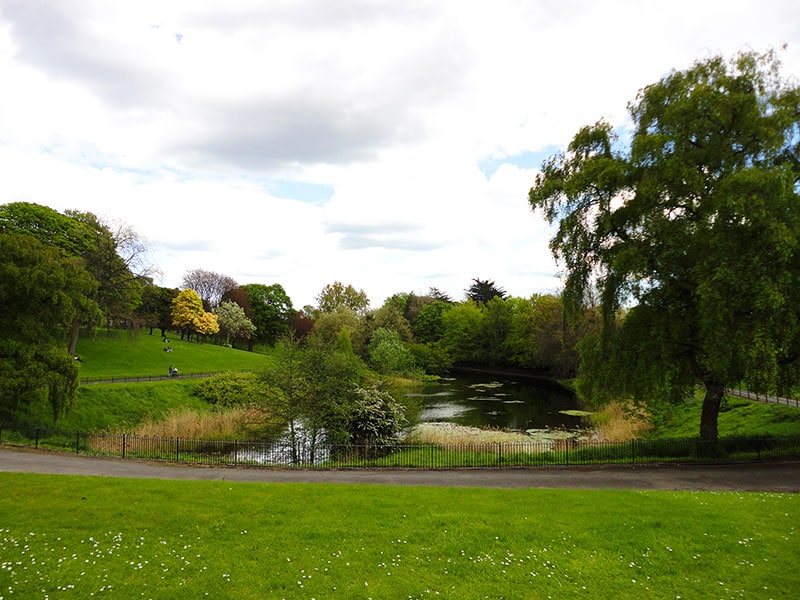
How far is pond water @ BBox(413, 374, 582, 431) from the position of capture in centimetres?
3872

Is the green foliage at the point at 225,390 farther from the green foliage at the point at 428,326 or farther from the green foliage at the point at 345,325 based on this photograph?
the green foliage at the point at 428,326

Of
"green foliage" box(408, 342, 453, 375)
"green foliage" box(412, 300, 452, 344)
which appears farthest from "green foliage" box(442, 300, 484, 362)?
"green foliage" box(408, 342, 453, 375)

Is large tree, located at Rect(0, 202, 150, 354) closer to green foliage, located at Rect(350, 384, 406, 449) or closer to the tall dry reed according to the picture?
green foliage, located at Rect(350, 384, 406, 449)

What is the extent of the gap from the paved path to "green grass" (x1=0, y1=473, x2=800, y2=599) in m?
1.90

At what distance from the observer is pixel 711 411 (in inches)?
795

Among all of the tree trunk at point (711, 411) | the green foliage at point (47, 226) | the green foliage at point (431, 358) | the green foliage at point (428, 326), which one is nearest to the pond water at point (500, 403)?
the green foliage at point (431, 358)

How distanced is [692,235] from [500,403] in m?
34.1

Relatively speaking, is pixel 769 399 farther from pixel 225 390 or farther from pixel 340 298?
pixel 340 298

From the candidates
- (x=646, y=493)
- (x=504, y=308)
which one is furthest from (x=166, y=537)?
(x=504, y=308)

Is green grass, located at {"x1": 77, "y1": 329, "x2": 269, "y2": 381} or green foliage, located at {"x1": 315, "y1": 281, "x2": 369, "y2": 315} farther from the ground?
green foliage, located at {"x1": 315, "y1": 281, "x2": 369, "y2": 315}

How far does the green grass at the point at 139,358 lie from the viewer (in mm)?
48094

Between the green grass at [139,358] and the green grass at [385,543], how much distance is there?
31582 mm

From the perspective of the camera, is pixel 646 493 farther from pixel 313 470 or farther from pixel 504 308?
pixel 504 308

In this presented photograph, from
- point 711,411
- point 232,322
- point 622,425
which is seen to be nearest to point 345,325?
point 232,322
